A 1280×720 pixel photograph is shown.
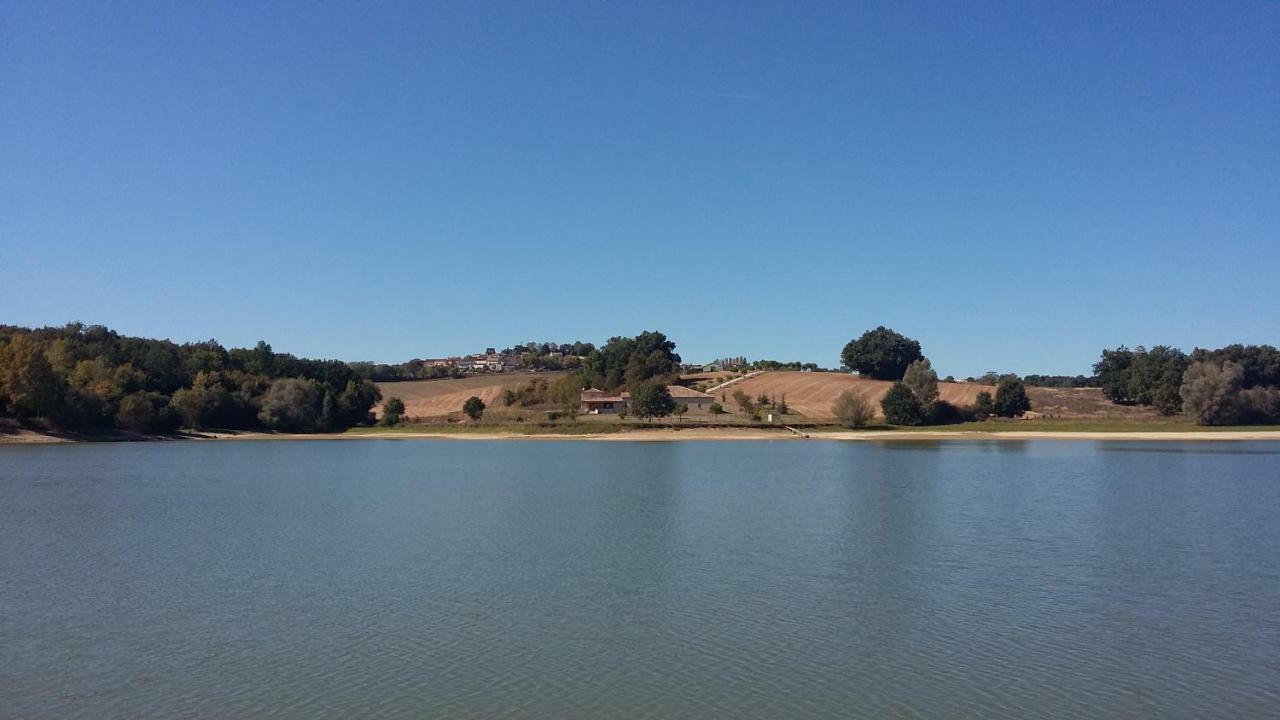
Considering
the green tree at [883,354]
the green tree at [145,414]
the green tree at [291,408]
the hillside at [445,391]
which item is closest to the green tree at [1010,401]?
the green tree at [883,354]

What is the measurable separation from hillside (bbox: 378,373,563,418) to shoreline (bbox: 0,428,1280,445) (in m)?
17.7

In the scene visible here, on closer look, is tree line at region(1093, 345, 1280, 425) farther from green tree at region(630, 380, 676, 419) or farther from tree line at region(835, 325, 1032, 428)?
green tree at region(630, 380, 676, 419)

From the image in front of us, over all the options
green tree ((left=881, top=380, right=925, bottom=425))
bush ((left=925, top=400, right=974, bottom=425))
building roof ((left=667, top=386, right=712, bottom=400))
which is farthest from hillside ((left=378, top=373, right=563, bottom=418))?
bush ((left=925, top=400, right=974, bottom=425))

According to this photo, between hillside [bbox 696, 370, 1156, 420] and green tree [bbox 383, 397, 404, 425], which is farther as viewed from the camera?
green tree [bbox 383, 397, 404, 425]

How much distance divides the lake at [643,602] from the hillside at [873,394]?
60663 millimetres

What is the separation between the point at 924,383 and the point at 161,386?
2922 inches

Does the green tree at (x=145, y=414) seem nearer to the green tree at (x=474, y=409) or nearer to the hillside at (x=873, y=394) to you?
the green tree at (x=474, y=409)

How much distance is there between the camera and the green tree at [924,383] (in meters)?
94.2

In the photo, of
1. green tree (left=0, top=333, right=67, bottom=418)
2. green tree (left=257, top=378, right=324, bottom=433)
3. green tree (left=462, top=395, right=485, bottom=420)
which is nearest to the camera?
green tree (left=0, top=333, right=67, bottom=418)

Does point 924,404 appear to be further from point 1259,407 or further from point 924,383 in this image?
point 1259,407

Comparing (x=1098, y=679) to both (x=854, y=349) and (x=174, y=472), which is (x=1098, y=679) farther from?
(x=854, y=349)

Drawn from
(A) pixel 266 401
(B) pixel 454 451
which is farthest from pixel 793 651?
(A) pixel 266 401

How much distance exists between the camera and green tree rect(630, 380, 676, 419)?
9175cm

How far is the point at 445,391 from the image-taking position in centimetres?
13400
